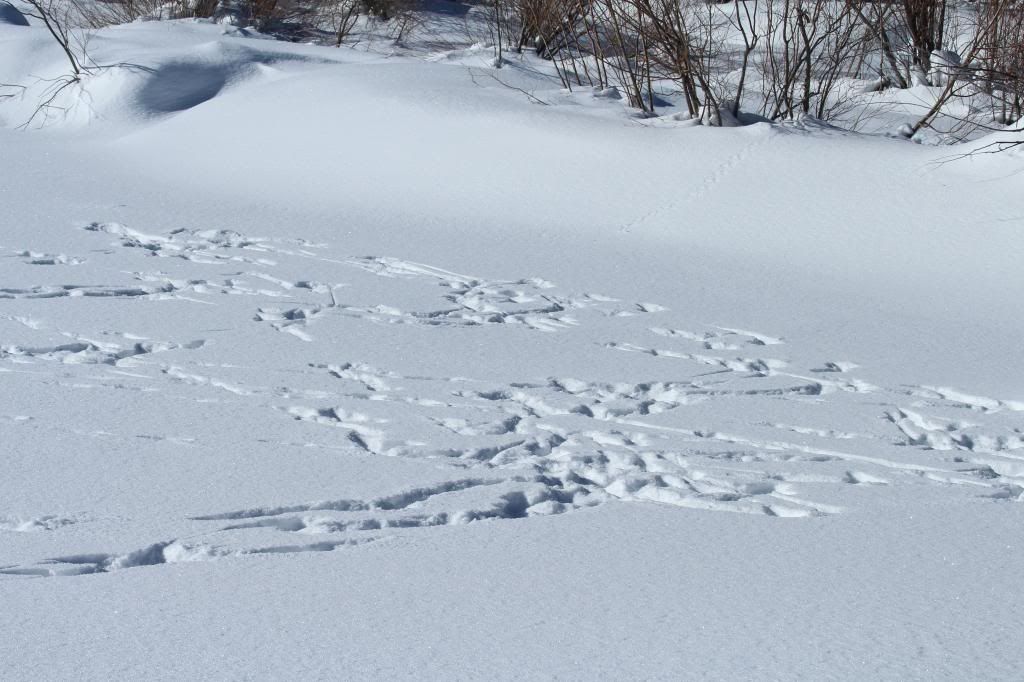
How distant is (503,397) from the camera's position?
3.47m

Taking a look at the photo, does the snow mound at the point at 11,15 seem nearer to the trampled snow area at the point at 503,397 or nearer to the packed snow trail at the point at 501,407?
the trampled snow area at the point at 503,397

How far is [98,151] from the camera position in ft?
23.2

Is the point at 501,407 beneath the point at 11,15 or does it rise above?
beneath

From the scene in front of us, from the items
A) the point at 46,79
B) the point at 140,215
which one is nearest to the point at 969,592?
the point at 140,215

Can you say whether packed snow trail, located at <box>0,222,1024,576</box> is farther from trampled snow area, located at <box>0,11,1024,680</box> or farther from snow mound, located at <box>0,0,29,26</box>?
snow mound, located at <box>0,0,29,26</box>

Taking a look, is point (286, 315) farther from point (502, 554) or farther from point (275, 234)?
point (502, 554)

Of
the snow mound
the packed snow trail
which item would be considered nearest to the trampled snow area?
the packed snow trail

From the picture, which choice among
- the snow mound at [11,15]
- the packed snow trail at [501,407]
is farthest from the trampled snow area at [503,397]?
the snow mound at [11,15]

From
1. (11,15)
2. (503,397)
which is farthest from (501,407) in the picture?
(11,15)

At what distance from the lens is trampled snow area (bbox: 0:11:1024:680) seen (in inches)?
81.8

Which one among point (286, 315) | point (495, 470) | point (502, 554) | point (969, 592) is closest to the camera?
point (969, 592)

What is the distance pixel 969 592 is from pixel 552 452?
46.4 inches

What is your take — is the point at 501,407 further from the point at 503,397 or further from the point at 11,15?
the point at 11,15

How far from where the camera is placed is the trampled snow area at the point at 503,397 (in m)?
2.08
